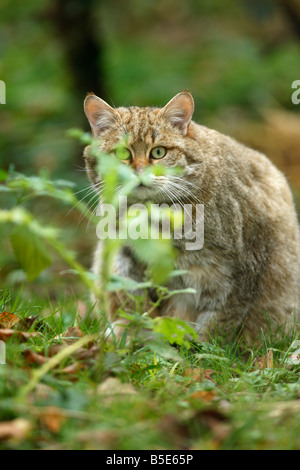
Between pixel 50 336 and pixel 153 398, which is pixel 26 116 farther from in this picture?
pixel 153 398

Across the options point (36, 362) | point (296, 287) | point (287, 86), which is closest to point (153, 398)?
point (36, 362)

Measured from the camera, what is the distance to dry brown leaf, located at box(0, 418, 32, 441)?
2.23 m

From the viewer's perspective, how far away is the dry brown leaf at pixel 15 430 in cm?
223

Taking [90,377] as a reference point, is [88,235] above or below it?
above

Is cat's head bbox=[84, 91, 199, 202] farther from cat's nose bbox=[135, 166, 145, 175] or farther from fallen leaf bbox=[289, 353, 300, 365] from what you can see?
fallen leaf bbox=[289, 353, 300, 365]

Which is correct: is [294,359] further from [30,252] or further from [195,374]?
[30,252]

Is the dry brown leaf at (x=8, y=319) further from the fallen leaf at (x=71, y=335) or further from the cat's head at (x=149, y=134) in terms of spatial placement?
the cat's head at (x=149, y=134)

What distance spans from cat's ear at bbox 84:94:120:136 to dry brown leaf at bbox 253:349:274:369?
1.73 m

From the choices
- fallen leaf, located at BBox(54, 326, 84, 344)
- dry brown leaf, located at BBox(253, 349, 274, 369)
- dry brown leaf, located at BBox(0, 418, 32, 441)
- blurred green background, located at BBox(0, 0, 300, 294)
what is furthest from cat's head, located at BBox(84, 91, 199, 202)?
blurred green background, located at BBox(0, 0, 300, 294)

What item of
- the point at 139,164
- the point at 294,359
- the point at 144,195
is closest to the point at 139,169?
the point at 139,164

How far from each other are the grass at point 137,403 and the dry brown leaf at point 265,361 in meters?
0.17

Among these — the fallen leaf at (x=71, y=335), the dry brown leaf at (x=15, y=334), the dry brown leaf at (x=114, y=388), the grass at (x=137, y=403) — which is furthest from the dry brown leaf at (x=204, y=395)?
the dry brown leaf at (x=15, y=334)

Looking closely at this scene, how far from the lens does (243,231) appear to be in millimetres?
4512

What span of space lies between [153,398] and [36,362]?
0.52 m
